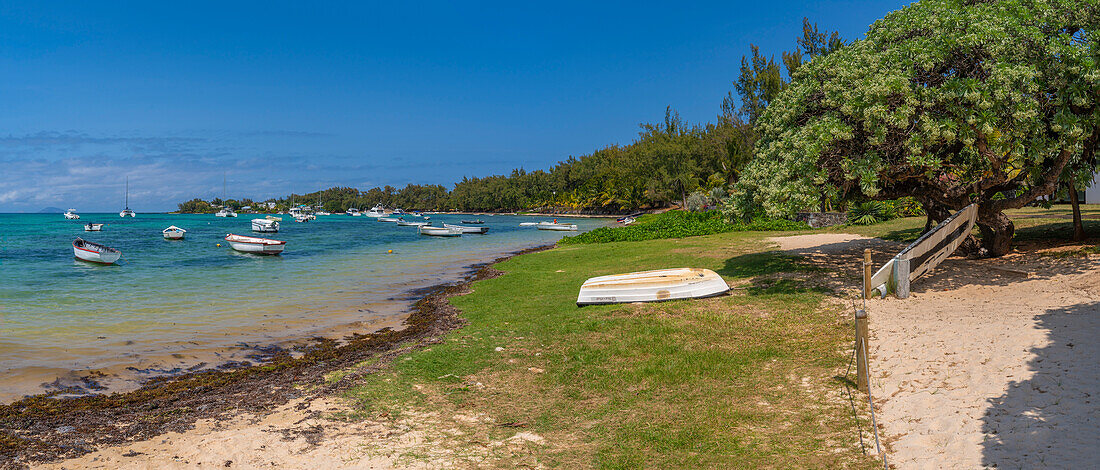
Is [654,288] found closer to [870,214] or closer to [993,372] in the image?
[993,372]

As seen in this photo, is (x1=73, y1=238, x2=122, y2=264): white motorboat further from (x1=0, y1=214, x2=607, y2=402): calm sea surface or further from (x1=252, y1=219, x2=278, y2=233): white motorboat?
(x1=252, y1=219, x2=278, y2=233): white motorboat

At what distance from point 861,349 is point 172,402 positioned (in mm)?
10478

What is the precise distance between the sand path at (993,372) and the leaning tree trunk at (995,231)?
2.55m

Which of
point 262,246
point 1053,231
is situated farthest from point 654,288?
point 262,246

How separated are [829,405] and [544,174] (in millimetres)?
164157

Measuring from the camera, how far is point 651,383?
911 cm

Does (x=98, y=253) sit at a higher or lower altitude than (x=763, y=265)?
higher

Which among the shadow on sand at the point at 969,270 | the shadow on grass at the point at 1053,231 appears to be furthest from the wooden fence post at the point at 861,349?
the shadow on grass at the point at 1053,231

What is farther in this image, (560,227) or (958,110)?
(560,227)

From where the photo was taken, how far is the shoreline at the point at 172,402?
308 inches

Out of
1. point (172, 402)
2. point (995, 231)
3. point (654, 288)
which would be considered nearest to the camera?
point (172, 402)

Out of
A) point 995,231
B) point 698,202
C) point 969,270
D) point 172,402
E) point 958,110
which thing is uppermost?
point 958,110

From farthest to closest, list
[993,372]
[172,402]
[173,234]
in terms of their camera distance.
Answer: [173,234] → [172,402] → [993,372]

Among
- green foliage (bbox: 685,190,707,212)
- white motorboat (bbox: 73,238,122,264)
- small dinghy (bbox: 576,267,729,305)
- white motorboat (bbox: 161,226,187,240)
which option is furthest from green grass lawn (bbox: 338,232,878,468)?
white motorboat (bbox: 161,226,187,240)
